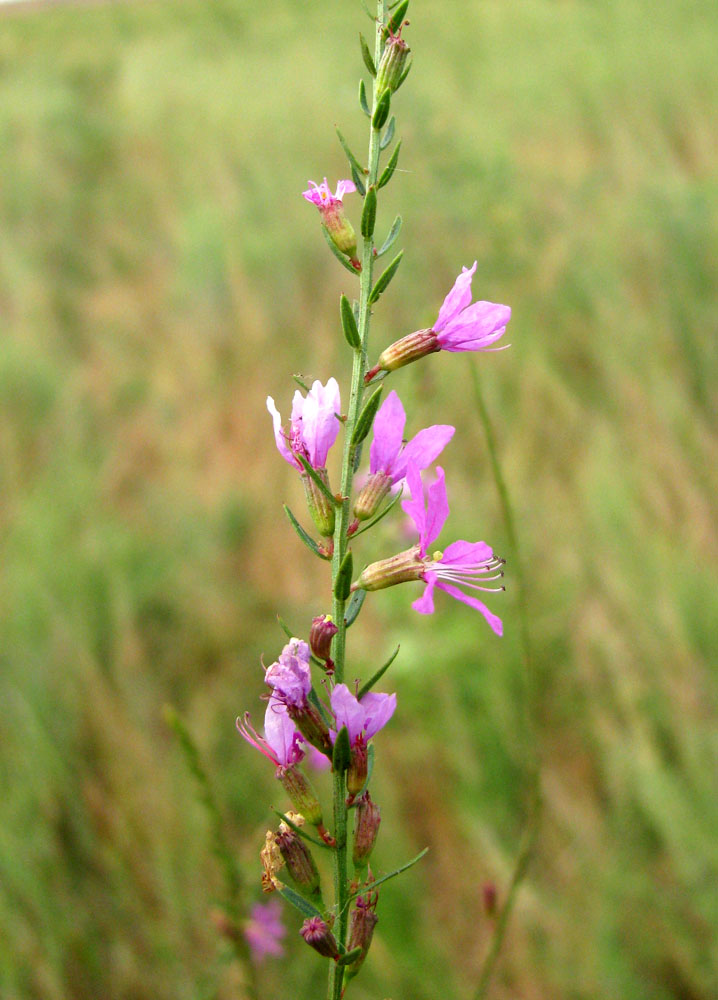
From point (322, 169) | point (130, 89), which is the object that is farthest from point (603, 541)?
point (130, 89)

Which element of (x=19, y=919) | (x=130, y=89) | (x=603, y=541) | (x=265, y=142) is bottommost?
(x=19, y=919)

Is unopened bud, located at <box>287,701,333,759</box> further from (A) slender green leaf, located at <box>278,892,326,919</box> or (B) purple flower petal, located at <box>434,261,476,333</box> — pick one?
(B) purple flower petal, located at <box>434,261,476,333</box>

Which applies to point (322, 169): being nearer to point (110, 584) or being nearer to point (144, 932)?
point (110, 584)

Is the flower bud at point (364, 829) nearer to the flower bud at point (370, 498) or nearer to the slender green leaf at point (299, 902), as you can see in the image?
the slender green leaf at point (299, 902)

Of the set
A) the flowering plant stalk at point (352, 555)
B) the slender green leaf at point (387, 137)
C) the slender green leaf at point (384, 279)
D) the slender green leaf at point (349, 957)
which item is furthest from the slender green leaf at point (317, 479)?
the slender green leaf at point (349, 957)

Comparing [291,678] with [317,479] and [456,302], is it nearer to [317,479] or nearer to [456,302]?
[317,479]

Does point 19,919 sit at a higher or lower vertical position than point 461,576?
lower

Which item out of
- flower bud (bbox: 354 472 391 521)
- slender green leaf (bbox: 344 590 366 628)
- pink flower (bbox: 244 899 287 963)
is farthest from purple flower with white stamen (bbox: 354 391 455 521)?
pink flower (bbox: 244 899 287 963)
